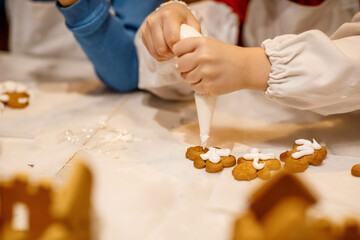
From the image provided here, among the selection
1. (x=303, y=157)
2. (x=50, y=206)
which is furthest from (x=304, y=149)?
(x=50, y=206)

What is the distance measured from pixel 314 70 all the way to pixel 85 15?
43cm

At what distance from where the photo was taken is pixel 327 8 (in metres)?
0.73

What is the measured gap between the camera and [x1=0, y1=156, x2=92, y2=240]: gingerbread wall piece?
0.29m

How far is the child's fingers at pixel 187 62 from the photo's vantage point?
19.4 inches

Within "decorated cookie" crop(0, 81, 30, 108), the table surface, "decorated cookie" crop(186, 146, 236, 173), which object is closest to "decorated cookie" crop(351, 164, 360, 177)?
the table surface

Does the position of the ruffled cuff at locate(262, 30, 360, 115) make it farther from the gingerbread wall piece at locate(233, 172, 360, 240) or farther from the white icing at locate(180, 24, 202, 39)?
the gingerbread wall piece at locate(233, 172, 360, 240)

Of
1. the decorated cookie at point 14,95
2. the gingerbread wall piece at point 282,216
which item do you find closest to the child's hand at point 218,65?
the gingerbread wall piece at point 282,216

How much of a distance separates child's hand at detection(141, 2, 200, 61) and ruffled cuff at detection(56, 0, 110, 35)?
0.52 feet

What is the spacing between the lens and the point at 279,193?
276 mm

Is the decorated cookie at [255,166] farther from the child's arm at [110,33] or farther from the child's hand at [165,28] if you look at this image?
the child's arm at [110,33]

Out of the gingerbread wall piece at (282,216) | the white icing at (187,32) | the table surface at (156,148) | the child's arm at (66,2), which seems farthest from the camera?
the child's arm at (66,2)

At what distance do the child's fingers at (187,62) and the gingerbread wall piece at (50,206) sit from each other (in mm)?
249

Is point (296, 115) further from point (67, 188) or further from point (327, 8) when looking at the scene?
point (67, 188)

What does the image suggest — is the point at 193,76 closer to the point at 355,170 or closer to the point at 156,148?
the point at 156,148
